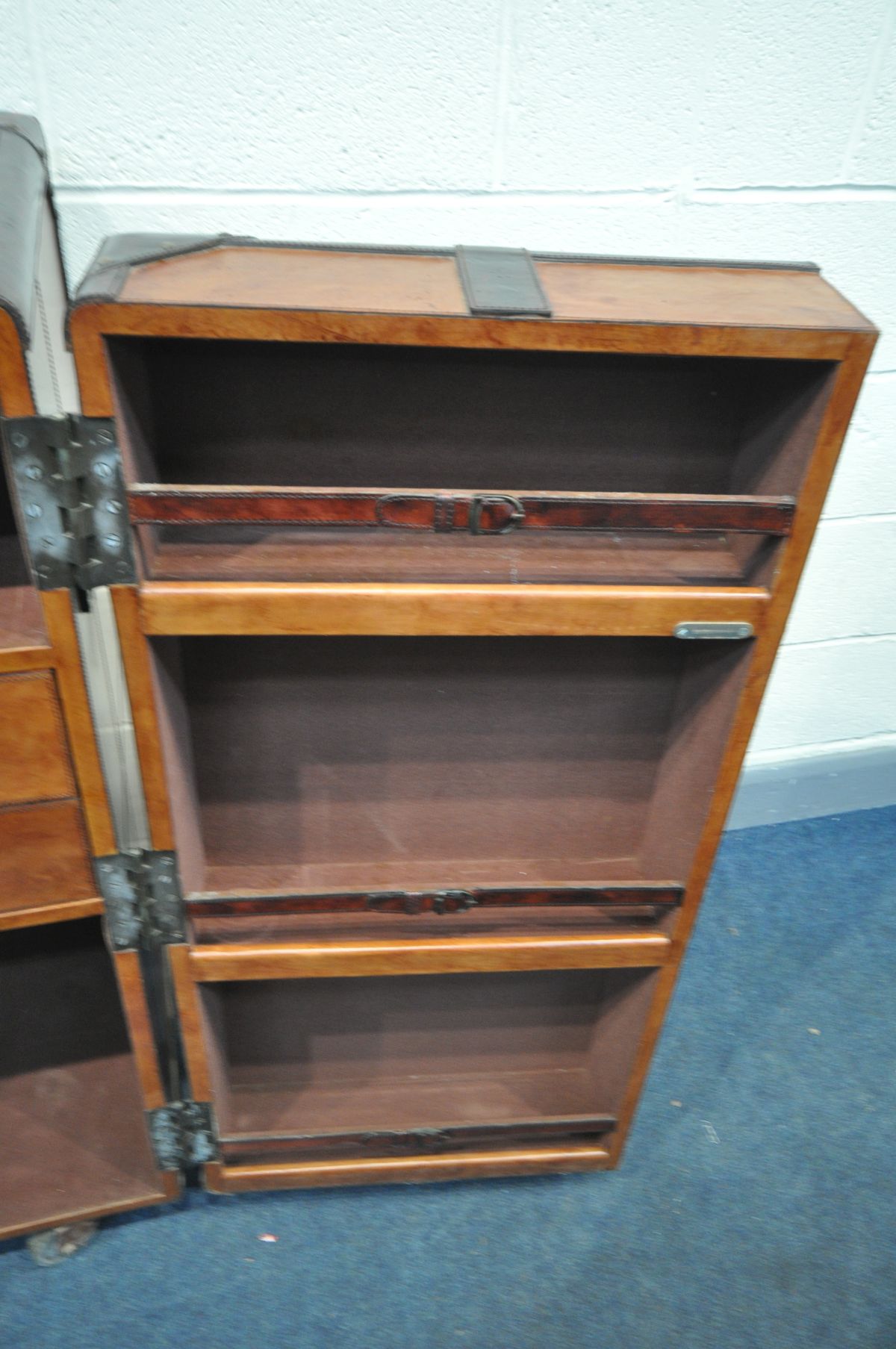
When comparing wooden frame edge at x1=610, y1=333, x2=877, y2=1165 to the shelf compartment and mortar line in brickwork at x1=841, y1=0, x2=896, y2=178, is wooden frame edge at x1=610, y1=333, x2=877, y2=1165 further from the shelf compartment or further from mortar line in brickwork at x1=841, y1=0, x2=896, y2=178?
mortar line in brickwork at x1=841, y1=0, x2=896, y2=178

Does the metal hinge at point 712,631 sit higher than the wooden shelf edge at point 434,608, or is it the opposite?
the wooden shelf edge at point 434,608

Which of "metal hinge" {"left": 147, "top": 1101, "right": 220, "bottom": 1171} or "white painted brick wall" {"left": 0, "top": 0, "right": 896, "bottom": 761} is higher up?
"white painted brick wall" {"left": 0, "top": 0, "right": 896, "bottom": 761}

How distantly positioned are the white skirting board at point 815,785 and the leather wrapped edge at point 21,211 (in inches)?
57.9

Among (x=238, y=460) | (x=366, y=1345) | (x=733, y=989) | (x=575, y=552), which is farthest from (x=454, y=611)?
(x=733, y=989)

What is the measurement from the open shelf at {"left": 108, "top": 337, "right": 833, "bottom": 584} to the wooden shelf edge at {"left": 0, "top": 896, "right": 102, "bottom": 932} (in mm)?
341

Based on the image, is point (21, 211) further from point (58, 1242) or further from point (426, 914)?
point (58, 1242)

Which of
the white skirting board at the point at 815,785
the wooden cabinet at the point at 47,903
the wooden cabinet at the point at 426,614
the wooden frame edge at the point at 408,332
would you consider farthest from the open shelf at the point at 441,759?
the white skirting board at the point at 815,785

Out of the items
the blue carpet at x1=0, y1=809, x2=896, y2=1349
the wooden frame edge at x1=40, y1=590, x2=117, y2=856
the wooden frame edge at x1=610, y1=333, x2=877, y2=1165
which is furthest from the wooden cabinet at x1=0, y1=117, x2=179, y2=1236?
the wooden frame edge at x1=610, y1=333, x2=877, y2=1165

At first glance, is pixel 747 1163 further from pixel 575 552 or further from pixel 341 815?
pixel 575 552

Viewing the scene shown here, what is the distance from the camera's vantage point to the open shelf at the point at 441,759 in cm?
93

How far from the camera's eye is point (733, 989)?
1.56 m

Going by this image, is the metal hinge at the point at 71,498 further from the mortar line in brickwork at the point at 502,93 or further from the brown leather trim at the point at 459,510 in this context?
the mortar line in brickwork at the point at 502,93

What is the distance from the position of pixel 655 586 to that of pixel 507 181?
536mm

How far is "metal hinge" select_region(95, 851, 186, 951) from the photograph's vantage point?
2.87 ft
